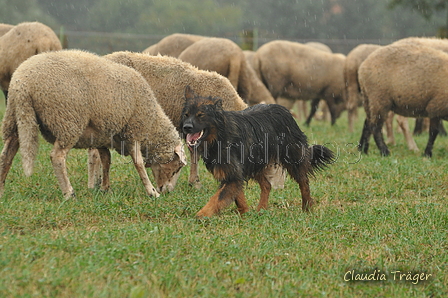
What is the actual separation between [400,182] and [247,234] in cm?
342

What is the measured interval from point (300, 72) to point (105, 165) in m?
8.90

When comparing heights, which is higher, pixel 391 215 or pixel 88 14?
pixel 391 215

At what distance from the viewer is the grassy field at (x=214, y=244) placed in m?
3.77

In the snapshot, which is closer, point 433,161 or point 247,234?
point 247,234

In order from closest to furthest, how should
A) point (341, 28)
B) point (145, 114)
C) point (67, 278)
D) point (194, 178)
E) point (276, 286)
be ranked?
point (67, 278) → point (276, 286) → point (145, 114) → point (194, 178) → point (341, 28)

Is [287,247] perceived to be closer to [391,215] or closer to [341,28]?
[391,215]

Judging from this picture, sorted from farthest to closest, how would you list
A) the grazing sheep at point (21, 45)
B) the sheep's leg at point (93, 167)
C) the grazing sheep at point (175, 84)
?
1. the grazing sheep at point (21, 45)
2. the grazing sheep at point (175, 84)
3. the sheep's leg at point (93, 167)

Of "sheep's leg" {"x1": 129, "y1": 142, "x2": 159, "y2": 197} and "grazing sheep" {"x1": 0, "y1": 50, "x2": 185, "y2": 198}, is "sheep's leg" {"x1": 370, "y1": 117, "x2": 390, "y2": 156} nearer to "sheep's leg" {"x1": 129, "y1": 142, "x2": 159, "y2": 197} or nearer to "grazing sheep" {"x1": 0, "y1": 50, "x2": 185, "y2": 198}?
"grazing sheep" {"x1": 0, "y1": 50, "x2": 185, "y2": 198}

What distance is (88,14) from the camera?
44.8 meters

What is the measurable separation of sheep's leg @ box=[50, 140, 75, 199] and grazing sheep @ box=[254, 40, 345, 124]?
9.15 m

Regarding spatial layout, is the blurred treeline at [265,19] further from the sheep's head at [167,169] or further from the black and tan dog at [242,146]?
the black and tan dog at [242,146]

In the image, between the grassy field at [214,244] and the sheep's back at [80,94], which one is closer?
the grassy field at [214,244]

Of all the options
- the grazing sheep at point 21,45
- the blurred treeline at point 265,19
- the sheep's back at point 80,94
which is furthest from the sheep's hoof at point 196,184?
the blurred treeline at point 265,19

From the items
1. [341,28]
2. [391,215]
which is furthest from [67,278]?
[341,28]
